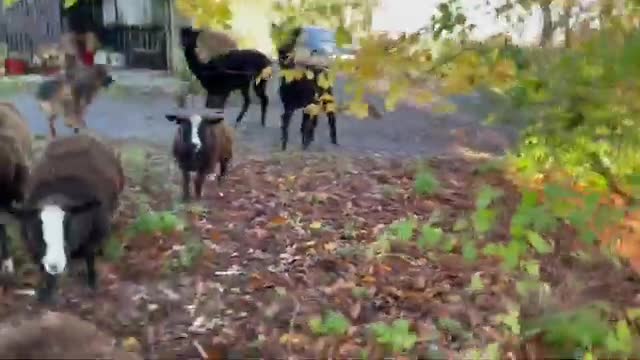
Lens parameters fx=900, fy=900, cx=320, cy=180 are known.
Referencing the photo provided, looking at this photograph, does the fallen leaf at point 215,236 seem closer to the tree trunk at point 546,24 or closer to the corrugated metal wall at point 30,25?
the tree trunk at point 546,24

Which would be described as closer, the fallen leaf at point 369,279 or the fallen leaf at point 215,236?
the fallen leaf at point 369,279

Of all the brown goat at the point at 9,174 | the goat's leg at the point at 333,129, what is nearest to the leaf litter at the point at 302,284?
the brown goat at the point at 9,174

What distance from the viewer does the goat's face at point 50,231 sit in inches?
198

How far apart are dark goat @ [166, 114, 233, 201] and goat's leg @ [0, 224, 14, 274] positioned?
1966 mm

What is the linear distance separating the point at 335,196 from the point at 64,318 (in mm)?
4772

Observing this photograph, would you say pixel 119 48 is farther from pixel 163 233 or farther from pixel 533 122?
pixel 533 122

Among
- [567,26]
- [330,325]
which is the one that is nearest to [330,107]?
[330,325]

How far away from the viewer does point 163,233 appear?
666cm

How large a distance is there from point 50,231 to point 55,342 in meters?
2.03

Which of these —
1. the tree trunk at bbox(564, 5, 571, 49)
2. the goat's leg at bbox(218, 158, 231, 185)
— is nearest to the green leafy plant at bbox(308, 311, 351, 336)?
the tree trunk at bbox(564, 5, 571, 49)

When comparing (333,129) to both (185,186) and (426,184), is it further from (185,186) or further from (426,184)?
(185,186)

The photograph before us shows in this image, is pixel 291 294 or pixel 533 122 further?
pixel 291 294

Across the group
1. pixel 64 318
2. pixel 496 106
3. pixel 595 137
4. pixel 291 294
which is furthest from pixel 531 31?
pixel 291 294

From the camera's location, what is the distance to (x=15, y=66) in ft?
41.3
